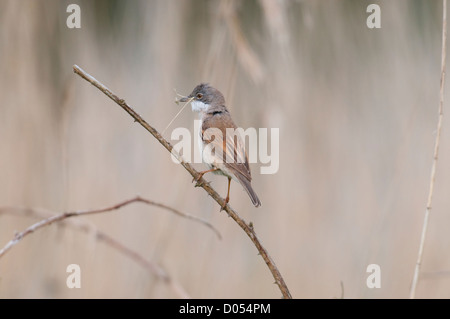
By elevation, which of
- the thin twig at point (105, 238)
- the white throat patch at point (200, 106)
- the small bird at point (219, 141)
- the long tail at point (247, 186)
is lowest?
the thin twig at point (105, 238)

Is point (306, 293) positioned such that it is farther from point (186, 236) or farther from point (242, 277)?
point (186, 236)

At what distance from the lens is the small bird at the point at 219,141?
9.78 ft

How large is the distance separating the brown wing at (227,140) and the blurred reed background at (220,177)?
23 cm

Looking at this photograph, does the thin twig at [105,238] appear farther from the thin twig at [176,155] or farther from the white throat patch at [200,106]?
the white throat patch at [200,106]

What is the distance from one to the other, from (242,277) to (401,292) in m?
1.34

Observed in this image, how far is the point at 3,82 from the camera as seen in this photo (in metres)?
3.88

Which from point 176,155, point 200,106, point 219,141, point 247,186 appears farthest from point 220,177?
point 176,155

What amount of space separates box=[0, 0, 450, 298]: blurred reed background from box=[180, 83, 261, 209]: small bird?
0.76 ft

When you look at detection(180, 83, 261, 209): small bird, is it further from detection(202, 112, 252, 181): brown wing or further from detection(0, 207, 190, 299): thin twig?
detection(0, 207, 190, 299): thin twig

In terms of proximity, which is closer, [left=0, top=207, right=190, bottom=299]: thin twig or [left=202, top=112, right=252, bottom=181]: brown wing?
[left=0, top=207, right=190, bottom=299]: thin twig

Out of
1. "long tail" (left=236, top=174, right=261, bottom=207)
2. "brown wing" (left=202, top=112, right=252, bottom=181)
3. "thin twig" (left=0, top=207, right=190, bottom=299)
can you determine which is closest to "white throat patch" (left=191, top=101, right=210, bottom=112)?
"brown wing" (left=202, top=112, right=252, bottom=181)

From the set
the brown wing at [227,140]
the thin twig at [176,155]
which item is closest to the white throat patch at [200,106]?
the brown wing at [227,140]

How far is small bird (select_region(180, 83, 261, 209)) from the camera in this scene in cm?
298
